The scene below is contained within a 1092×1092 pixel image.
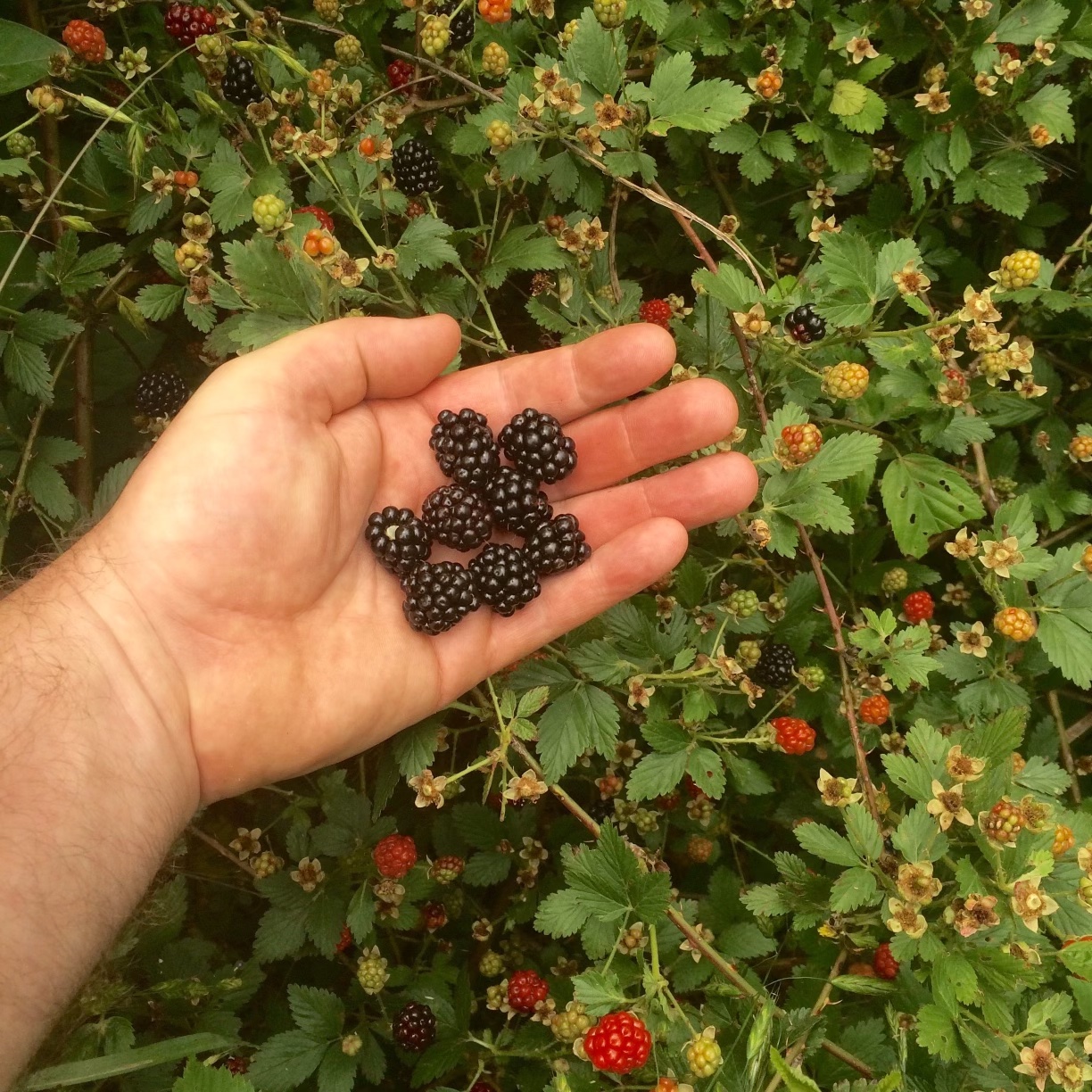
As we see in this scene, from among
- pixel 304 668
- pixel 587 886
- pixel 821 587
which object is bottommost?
pixel 587 886

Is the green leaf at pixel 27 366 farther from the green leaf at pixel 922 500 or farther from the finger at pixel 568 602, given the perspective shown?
the green leaf at pixel 922 500

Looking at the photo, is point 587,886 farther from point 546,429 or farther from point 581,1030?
point 546,429

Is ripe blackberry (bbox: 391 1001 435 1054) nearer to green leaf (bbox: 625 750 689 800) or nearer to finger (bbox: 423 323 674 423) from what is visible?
green leaf (bbox: 625 750 689 800)

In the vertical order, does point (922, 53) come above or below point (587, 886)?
above

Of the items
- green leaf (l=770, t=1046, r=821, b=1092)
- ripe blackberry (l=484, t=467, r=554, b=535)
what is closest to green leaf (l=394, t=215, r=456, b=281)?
ripe blackberry (l=484, t=467, r=554, b=535)

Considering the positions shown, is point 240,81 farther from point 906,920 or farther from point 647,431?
point 906,920

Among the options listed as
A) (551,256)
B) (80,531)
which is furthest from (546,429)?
(80,531)

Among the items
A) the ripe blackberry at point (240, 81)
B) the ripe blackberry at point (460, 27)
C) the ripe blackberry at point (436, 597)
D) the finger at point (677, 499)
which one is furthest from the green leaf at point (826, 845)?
the ripe blackberry at point (240, 81)
